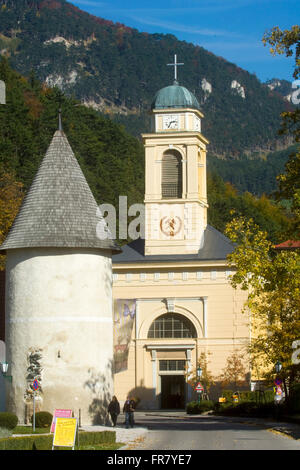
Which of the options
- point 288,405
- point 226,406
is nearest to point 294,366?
point 288,405

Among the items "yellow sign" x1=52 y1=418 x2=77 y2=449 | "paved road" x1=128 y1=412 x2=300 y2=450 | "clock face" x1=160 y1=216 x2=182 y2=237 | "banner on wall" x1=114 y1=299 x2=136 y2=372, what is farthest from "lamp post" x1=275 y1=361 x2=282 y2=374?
"yellow sign" x1=52 y1=418 x2=77 y2=449

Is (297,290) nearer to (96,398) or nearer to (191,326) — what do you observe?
(96,398)

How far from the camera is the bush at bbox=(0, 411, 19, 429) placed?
3412cm

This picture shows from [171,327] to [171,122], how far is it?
13117 mm

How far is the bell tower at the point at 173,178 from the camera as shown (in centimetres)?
6112

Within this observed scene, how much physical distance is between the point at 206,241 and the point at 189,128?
7328 millimetres

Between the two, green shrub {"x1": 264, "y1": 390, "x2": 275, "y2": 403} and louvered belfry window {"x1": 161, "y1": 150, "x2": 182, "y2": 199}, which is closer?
green shrub {"x1": 264, "y1": 390, "x2": 275, "y2": 403}

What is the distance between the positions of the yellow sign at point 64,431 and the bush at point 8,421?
39.2 feet

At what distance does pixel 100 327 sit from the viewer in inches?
1544

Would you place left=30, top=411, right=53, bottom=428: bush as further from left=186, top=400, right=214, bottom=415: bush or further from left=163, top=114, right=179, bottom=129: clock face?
left=163, top=114, right=179, bottom=129: clock face

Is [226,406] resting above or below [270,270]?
below

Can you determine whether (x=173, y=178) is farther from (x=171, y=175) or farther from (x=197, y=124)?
(x=197, y=124)

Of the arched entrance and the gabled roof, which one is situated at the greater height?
the gabled roof

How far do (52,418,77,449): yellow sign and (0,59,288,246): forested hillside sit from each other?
38.2 metres
